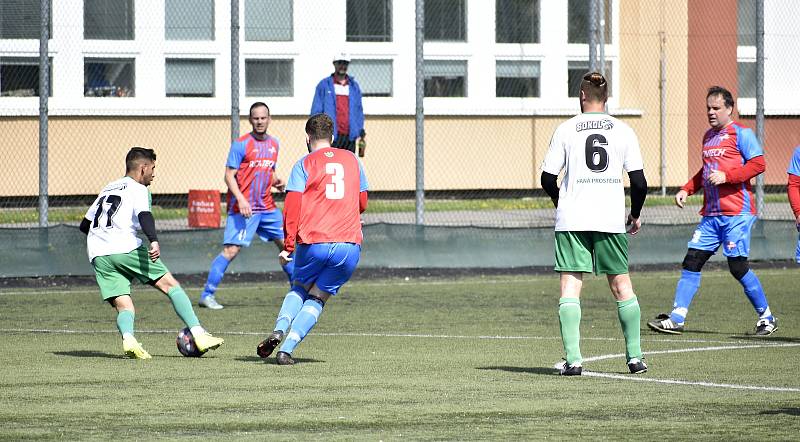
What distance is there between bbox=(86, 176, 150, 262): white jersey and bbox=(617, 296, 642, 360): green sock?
3669mm

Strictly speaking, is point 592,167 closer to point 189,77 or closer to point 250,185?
point 250,185

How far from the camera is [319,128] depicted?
35.6 ft

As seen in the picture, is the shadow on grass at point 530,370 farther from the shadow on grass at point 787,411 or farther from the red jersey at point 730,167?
the red jersey at point 730,167

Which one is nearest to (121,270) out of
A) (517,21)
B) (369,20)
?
(369,20)

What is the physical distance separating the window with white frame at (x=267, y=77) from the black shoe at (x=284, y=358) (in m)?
15.0

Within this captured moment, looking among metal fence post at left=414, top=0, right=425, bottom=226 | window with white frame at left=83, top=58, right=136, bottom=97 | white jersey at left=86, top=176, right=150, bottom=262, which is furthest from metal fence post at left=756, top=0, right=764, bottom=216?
white jersey at left=86, top=176, right=150, bottom=262

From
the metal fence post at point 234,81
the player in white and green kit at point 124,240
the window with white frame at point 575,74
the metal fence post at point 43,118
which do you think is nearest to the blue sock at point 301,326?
the player in white and green kit at point 124,240

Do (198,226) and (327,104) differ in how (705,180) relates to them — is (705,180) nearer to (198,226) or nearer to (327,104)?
(327,104)

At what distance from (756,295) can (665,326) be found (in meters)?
0.88

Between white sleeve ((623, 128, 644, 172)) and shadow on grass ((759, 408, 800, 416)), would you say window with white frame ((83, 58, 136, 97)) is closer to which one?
white sleeve ((623, 128, 644, 172))

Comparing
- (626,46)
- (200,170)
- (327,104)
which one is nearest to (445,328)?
(327,104)

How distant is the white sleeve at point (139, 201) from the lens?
11.3 meters

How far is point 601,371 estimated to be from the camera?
1011 centimetres

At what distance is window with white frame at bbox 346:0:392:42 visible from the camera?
80.1 feet
